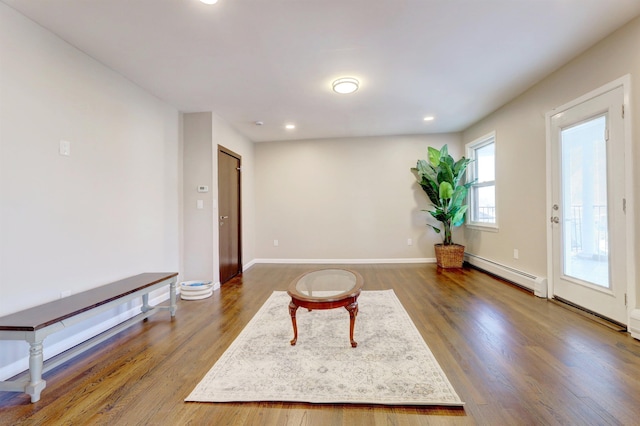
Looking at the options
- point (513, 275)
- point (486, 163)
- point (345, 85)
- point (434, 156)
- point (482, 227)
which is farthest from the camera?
point (434, 156)

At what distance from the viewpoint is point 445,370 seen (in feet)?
5.87

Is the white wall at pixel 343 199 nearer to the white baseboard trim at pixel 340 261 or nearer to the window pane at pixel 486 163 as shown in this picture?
the white baseboard trim at pixel 340 261

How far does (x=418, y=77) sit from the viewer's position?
2932 mm

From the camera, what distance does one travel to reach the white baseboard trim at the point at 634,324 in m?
2.12

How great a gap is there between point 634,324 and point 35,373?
4247 millimetres

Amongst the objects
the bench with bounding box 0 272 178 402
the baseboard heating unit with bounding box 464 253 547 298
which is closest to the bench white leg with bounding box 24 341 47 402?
the bench with bounding box 0 272 178 402

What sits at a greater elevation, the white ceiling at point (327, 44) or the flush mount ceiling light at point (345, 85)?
the white ceiling at point (327, 44)

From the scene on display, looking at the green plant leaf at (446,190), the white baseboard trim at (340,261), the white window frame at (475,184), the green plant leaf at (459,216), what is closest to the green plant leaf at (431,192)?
the green plant leaf at (446,190)

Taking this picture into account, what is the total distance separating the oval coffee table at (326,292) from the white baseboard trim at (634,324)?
219 cm

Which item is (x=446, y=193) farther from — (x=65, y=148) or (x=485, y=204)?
(x=65, y=148)

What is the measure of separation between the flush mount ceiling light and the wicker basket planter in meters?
3.24

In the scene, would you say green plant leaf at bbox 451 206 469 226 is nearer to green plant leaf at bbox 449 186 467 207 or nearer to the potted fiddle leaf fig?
the potted fiddle leaf fig

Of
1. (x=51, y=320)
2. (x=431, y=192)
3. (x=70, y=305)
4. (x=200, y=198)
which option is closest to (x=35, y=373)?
(x=51, y=320)

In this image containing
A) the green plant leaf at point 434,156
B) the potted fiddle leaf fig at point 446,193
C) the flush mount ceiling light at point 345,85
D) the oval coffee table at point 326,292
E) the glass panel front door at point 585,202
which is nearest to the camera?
the oval coffee table at point 326,292
